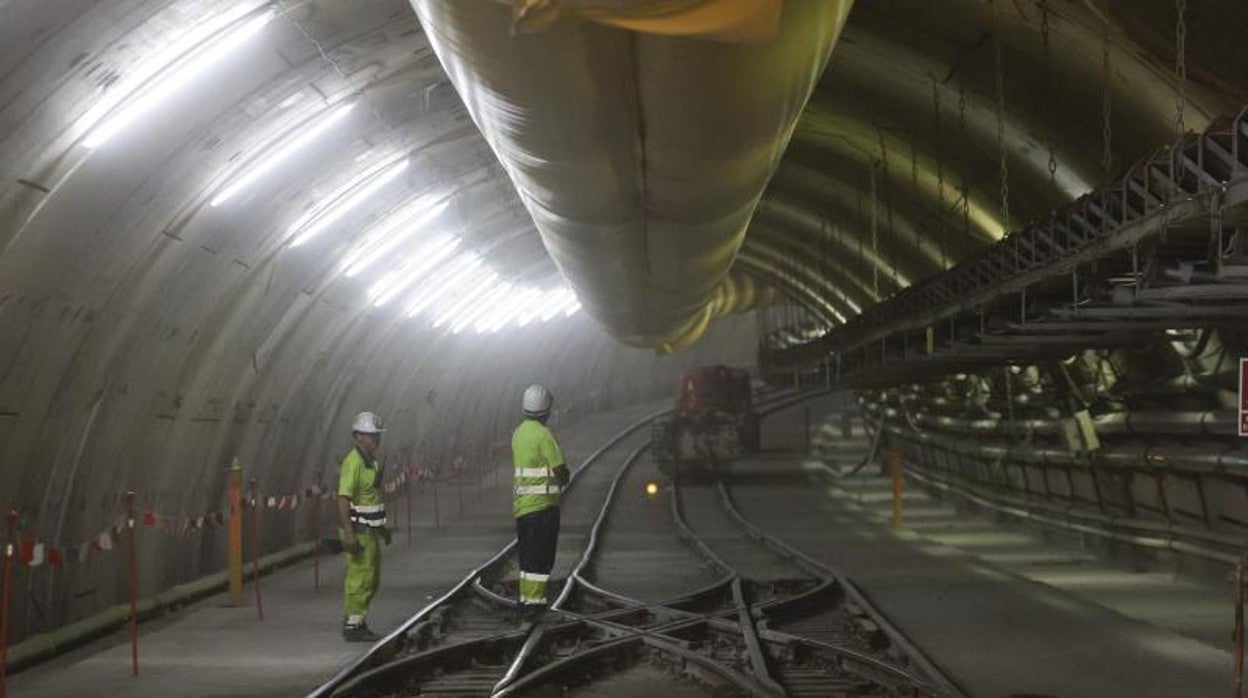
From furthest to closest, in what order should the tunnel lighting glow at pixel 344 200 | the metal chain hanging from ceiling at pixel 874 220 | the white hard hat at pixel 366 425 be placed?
the metal chain hanging from ceiling at pixel 874 220 → the tunnel lighting glow at pixel 344 200 → the white hard hat at pixel 366 425

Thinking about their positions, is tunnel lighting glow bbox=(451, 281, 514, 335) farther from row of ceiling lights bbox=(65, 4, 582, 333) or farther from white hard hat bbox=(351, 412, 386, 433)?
white hard hat bbox=(351, 412, 386, 433)

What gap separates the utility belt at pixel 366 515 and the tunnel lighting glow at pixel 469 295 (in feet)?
42.1

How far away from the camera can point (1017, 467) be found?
25625 mm

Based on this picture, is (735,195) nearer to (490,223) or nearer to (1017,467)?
(490,223)

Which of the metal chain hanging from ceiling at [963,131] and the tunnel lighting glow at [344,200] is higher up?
the metal chain hanging from ceiling at [963,131]

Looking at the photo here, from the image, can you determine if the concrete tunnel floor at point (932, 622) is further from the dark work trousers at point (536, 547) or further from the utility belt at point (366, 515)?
the dark work trousers at point (536, 547)

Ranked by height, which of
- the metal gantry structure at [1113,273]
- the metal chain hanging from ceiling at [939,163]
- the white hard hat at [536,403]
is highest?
the metal chain hanging from ceiling at [939,163]

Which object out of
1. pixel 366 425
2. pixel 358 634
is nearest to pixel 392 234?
pixel 366 425

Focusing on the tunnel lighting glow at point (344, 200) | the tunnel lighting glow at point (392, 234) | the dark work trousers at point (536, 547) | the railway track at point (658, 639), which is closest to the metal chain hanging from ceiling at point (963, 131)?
the railway track at point (658, 639)

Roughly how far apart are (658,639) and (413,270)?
1015 cm

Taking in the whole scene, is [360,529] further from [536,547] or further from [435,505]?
[435,505]

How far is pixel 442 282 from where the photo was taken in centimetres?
2461

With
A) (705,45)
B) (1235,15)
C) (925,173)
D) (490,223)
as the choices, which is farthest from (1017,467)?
(705,45)

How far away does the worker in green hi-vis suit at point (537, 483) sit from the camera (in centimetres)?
1359
